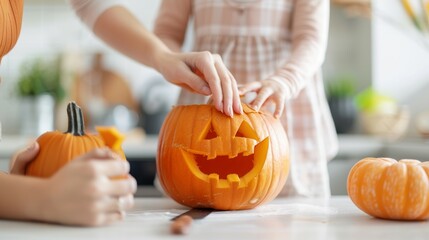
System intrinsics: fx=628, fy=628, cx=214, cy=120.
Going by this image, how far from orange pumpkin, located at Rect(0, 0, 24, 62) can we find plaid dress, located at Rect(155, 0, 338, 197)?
47cm

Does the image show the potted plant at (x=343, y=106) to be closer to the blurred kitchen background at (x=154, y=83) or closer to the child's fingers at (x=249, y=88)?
the blurred kitchen background at (x=154, y=83)

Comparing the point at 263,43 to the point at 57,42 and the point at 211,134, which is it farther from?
the point at 57,42

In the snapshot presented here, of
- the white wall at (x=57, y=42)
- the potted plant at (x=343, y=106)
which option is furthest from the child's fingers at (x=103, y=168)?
the white wall at (x=57, y=42)

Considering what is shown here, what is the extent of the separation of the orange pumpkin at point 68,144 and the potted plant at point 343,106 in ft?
7.60

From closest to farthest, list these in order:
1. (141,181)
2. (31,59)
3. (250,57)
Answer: (250,57) → (141,181) → (31,59)

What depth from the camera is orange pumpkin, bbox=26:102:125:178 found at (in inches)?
33.9

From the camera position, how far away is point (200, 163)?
1.06 metres

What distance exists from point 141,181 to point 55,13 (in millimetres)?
1189

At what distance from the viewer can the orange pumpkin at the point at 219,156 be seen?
100 centimetres

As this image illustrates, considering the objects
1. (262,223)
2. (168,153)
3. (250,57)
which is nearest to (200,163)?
(168,153)

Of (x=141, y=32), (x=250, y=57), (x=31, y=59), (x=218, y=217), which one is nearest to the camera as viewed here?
(x=218, y=217)

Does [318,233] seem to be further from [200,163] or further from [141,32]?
[141,32]

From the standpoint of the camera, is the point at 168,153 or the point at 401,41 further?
the point at 401,41

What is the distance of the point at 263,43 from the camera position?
1.42 meters
